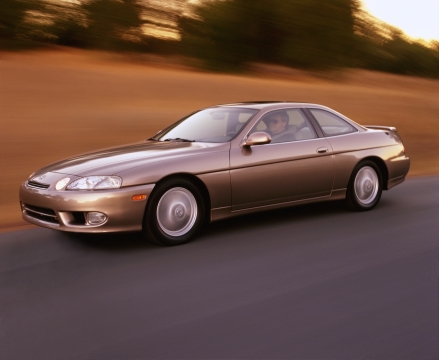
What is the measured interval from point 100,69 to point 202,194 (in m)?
10.2

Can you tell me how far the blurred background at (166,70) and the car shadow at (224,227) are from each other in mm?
1808

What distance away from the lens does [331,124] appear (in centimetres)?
802

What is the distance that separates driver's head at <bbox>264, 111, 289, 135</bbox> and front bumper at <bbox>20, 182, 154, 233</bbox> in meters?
1.84

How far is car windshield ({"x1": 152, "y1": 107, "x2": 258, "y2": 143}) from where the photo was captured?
7121 millimetres

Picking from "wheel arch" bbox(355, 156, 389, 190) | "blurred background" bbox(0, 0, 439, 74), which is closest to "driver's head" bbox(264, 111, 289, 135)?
"wheel arch" bbox(355, 156, 389, 190)

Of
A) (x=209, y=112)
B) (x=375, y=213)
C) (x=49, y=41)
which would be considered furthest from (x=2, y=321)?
(x=49, y=41)

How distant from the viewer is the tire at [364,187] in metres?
7.96

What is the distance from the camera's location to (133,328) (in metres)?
4.13

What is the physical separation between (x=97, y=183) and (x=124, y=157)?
0.59 meters

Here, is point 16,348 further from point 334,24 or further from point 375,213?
point 334,24

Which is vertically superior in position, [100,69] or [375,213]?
[100,69]

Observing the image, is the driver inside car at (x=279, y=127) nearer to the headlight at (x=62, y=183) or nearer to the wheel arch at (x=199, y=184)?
the wheel arch at (x=199, y=184)

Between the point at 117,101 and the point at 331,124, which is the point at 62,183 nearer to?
the point at 331,124

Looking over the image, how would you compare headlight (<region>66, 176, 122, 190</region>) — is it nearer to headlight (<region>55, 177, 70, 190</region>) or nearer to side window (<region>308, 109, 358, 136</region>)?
headlight (<region>55, 177, 70, 190</region>)
